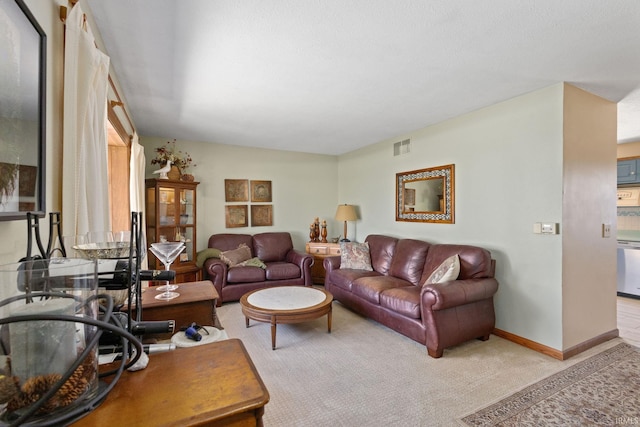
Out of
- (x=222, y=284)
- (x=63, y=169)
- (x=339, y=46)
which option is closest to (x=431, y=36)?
(x=339, y=46)

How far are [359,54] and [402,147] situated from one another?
95.2 inches

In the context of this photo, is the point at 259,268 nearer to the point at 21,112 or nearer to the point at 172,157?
the point at 172,157

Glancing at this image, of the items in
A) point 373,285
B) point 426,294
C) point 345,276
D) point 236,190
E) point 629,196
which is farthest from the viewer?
point 236,190

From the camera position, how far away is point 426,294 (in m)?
2.62

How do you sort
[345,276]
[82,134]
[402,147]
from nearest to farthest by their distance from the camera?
[82,134], [345,276], [402,147]

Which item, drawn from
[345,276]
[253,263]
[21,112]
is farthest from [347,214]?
[21,112]

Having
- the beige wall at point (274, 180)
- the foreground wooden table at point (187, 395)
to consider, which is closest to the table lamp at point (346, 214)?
the beige wall at point (274, 180)

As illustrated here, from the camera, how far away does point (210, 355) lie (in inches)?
31.6

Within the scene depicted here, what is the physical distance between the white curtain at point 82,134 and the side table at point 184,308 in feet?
→ 1.60

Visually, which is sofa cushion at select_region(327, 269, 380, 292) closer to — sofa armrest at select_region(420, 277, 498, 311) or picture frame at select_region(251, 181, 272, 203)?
sofa armrest at select_region(420, 277, 498, 311)

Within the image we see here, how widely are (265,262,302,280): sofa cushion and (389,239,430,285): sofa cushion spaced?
1.42 meters

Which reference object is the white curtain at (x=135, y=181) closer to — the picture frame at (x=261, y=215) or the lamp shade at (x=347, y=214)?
the picture frame at (x=261, y=215)

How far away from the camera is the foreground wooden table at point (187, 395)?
1.86 ft

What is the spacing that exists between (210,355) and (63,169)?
3.13 feet
